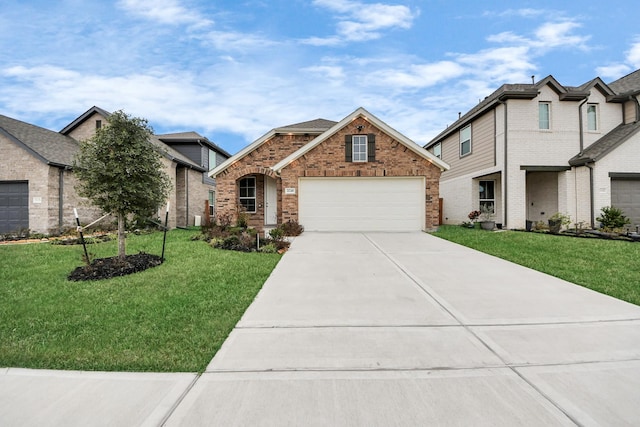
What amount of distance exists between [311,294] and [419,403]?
288 cm

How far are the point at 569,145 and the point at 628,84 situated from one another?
528 cm

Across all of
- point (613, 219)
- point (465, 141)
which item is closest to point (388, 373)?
point (613, 219)

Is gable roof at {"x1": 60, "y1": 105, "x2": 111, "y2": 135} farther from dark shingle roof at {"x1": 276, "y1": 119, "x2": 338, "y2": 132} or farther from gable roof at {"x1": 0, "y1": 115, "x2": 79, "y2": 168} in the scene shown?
dark shingle roof at {"x1": 276, "y1": 119, "x2": 338, "y2": 132}

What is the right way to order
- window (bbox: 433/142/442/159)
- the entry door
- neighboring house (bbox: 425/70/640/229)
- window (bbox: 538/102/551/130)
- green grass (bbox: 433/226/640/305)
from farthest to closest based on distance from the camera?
window (bbox: 433/142/442/159), the entry door, window (bbox: 538/102/551/130), neighboring house (bbox: 425/70/640/229), green grass (bbox: 433/226/640/305)

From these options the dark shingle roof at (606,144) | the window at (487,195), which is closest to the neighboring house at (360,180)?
the window at (487,195)

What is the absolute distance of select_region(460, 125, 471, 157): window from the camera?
17.1 meters

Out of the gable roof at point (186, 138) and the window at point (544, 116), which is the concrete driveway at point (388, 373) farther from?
the gable roof at point (186, 138)

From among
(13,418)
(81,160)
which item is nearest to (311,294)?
(13,418)

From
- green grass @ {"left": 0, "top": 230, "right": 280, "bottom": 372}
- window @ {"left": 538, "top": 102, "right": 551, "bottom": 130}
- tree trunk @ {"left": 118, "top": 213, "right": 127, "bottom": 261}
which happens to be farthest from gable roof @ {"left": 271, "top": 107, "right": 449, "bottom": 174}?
tree trunk @ {"left": 118, "top": 213, "right": 127, "bottom": 261}

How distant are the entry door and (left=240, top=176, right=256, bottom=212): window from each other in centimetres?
66

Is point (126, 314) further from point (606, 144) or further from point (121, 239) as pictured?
point (606, 144)

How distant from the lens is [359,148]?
13.8 m

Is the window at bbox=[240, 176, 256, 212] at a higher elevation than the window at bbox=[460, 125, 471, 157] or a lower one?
lower

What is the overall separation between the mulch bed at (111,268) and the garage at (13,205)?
34.6 feet
